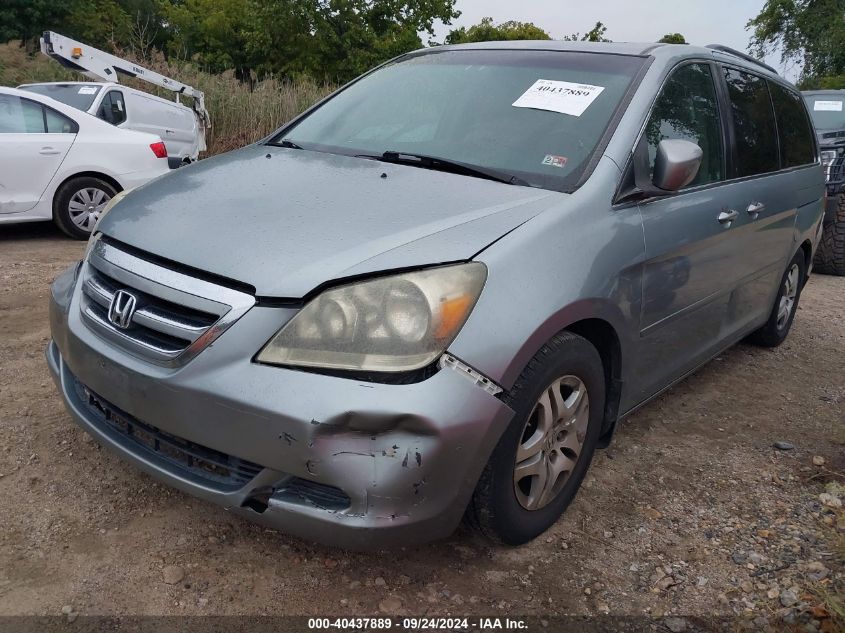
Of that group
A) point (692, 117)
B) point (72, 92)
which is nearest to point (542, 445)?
point (692, 117)

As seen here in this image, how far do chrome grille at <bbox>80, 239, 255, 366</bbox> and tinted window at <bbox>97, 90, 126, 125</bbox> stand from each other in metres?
7.79

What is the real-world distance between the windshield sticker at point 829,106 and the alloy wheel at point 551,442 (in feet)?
26.7

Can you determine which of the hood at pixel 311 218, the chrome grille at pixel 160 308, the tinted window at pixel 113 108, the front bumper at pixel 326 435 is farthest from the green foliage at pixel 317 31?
the front bumper at pixel 326 435

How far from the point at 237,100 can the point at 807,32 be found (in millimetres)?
26749

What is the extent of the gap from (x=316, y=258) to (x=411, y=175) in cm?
72

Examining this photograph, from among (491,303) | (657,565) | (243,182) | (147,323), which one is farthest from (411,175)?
(657,565)

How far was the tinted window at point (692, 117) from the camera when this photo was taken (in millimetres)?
2805

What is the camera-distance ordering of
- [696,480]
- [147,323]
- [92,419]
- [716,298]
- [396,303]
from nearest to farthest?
1. [396,303]
2. [147,323]
3. [92,419]
4. [696,480]
5. [716,298]

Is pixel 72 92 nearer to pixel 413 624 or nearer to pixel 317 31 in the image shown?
pixel 413 624

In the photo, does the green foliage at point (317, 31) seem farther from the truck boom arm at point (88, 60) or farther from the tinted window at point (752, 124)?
the tinted window at point (752, 124)

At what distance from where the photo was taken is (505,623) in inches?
81.7

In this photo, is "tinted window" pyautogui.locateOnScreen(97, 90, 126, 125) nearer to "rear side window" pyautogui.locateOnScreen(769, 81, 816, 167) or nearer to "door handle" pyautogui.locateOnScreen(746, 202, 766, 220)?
"rear side window" pyautogui.locateOnScreen(769, 81, 816, 167)

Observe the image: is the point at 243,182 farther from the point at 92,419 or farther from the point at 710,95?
the point at 710,95

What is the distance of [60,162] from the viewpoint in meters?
6.52
